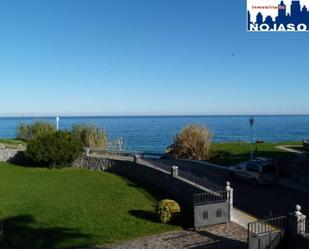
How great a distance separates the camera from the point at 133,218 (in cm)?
1862

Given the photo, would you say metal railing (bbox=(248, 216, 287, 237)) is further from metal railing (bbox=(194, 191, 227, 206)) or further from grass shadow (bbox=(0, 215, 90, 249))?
grass shadow (bbox=(0, 215, 90, 249))

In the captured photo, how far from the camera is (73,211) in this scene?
1991 cm

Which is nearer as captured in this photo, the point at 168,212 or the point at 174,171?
the point at 168,212

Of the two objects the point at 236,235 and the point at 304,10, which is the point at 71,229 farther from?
the point at 304,10

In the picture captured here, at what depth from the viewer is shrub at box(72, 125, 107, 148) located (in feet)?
147

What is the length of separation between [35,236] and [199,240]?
631 centimetres

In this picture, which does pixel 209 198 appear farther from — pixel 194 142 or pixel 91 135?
pixel 91 135

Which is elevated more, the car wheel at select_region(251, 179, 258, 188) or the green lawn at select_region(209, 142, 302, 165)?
the green lawn at select_region(209, 142, 302, 165)

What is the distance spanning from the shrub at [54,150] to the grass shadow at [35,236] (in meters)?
18.0

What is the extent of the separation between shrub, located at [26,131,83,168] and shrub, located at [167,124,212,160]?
38.4 feet

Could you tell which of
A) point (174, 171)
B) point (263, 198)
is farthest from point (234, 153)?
point (263, 198)

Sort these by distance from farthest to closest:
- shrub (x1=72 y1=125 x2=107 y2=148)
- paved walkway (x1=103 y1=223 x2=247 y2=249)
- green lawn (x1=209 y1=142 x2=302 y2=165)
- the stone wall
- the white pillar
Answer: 1. shrub (x1=72 y1=125 x2=107 y2=148)
2. green lawn (x1=209 y1=142 x2=302 y2=165)
3. the stone wall
4. paved walkway (x1=103 y1=223 x2=247 y2=249)
5. the white pillar

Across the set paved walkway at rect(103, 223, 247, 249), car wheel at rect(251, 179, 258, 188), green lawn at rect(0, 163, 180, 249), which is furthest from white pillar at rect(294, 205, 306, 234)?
car wheel at rect(251, 179, 258, 188)

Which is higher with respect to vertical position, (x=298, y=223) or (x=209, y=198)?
(x=298, y=223)
